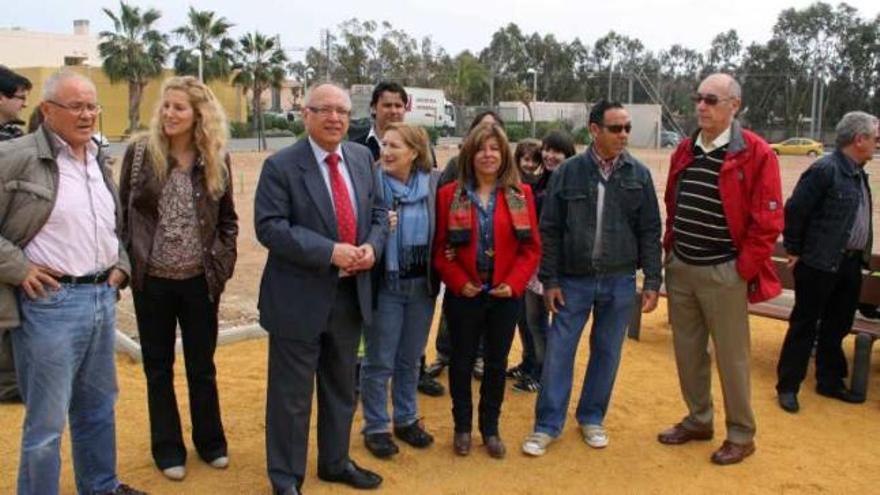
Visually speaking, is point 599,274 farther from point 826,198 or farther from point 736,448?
point 826,198

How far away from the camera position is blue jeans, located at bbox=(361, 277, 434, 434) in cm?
410

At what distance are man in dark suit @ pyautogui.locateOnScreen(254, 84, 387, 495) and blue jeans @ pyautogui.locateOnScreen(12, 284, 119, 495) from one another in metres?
0.69

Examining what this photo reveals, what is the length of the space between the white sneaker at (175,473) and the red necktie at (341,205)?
57.0 inches

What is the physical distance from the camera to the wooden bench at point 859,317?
519cm

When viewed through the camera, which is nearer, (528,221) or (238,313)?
(528,221)

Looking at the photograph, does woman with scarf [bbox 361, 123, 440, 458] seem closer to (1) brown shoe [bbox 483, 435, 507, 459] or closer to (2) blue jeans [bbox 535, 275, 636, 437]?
(1) brown shoe [bbox 483, 435, 507, 459]

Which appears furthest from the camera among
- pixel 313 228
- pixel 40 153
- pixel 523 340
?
pixel 523 340

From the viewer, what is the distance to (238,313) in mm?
6934

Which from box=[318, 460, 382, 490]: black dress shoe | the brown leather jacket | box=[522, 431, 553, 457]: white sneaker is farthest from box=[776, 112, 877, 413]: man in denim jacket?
the brown leather jacket

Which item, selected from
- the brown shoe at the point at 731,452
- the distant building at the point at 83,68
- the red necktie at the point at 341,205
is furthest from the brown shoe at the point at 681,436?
the distant building at the point at 83,68

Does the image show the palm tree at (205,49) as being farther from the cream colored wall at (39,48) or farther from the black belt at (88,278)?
the black belt at (88,278)

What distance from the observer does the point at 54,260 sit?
3.10m

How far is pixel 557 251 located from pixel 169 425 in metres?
2.20

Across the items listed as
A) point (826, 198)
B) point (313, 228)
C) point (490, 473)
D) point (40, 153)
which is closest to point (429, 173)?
point (313, 228)
